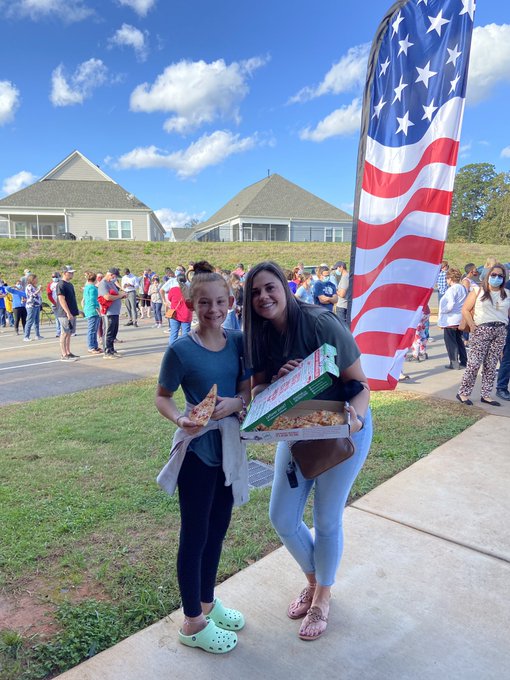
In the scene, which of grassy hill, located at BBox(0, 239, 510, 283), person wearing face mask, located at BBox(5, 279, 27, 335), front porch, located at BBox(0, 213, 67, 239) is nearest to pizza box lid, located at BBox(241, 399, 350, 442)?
person wearing face mask, located at BBox(5, 279, 27, 335)

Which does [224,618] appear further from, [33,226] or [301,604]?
[33,226]

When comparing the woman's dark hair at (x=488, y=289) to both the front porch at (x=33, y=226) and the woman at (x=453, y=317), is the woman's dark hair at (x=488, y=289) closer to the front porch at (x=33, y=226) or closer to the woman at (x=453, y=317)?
the woman at (x=453, y=317)

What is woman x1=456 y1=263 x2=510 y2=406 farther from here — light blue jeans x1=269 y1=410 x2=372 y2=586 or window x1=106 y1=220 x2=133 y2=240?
window x1=106 y1=220 x2=133 y2=240

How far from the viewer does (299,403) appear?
184 cm

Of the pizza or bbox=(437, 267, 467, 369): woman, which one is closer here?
the pizza

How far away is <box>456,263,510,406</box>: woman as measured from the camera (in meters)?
6.44

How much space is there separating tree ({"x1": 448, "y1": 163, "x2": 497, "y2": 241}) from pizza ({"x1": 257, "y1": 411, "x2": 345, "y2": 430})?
76.0 metres

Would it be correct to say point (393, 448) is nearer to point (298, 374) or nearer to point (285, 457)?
point (285, 457)

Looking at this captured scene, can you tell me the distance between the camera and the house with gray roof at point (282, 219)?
40.7 metres

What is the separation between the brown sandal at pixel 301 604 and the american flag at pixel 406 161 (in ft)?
4.90

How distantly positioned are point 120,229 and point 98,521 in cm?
3516

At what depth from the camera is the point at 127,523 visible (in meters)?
3.51

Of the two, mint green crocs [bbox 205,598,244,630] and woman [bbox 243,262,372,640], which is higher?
woman [bbox 243,262,372,640]

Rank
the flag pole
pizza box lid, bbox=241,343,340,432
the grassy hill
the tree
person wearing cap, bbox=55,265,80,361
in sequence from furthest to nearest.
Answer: the tree, the grassy hill, person wearing cap, bbox=55,265,80,361, the flag pole, pizza box lid, bbox=241,343,340,432
